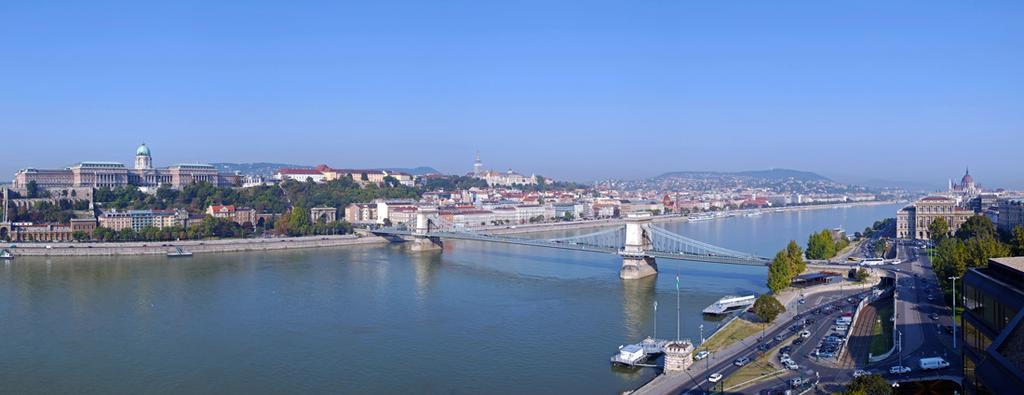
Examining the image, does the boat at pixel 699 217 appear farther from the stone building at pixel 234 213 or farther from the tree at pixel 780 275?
the tree at pixel 780 275

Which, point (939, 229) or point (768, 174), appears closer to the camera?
point (939, 229)

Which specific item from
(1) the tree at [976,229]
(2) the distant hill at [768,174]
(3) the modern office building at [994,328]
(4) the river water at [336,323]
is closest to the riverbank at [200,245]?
(4) the river water at [336,323]

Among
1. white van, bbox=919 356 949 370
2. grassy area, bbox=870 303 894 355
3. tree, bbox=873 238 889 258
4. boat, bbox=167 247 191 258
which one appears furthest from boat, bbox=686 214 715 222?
white van, bbox=919 356 949 370

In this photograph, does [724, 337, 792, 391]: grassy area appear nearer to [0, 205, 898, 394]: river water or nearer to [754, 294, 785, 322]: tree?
[0, 205, 898, 394]: river water

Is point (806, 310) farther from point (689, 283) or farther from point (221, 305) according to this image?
point (221, 305)

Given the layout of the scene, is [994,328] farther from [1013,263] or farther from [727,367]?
[727,367]

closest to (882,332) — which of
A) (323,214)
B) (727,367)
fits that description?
A: (727,367)

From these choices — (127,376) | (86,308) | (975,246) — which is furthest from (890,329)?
(86,308)
